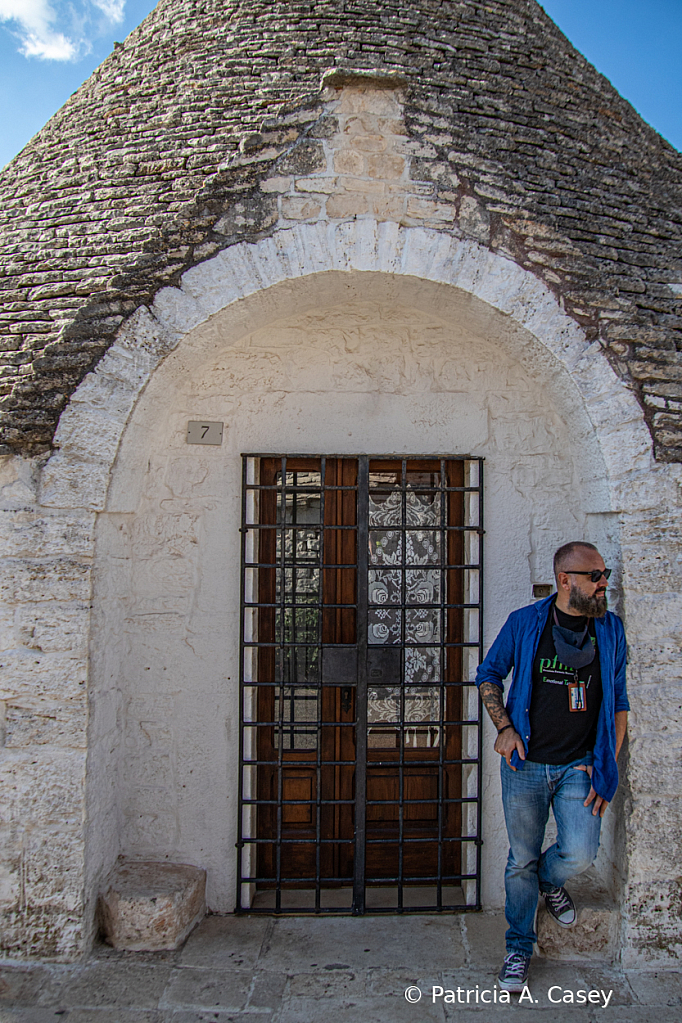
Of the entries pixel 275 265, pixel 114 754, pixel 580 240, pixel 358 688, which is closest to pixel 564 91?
pixel 580 240

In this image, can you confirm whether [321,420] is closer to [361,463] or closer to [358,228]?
[361,463]

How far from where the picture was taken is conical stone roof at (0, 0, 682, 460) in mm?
2885

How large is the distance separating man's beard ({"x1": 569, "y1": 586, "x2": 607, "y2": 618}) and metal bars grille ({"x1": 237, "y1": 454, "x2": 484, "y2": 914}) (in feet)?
2.62

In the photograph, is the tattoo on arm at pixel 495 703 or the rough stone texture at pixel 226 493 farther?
the rough stone texture at pixel 226 493

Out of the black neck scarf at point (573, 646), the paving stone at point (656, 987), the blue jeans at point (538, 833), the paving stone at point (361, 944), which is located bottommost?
the paving stone at point (361, 944)

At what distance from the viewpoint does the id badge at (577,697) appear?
2.53 meters

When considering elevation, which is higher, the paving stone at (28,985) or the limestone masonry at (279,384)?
the limestone masonry at (279,384)

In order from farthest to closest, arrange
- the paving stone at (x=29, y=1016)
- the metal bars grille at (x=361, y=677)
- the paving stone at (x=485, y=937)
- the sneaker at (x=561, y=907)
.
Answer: the metal bars grille at (x=361, y=677)
the paving stone at (x=485, y=937)
the sneaker at (x=561, y=907)
the paving stone at (x=29, y=1016)

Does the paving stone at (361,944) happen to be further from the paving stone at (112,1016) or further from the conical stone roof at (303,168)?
the conical stone roof at (303,168)

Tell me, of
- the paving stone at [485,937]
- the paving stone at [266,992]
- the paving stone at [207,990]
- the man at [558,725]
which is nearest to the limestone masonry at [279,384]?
the paving stone at [485,937]

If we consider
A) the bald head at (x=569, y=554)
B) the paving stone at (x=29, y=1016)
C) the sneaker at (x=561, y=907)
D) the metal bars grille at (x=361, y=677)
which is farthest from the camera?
the metal bars grille at (x=361, y=677)

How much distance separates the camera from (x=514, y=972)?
2574 millimetres

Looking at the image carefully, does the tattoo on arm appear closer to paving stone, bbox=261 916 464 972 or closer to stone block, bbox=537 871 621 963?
stone block, bbox=537 871 621 963

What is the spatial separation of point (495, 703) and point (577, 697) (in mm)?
329
